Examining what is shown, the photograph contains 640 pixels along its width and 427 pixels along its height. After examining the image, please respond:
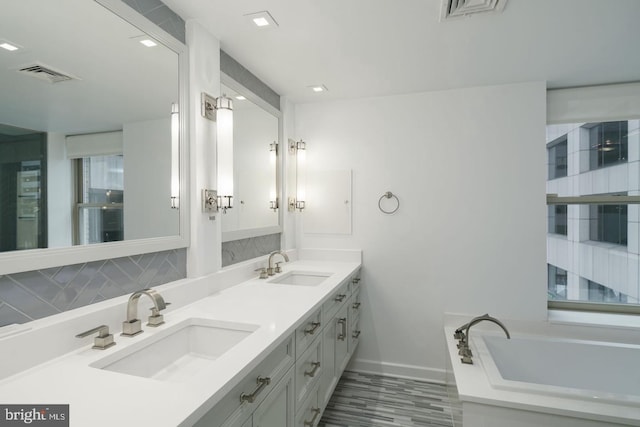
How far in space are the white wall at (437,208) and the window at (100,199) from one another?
6.34ft

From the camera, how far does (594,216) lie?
2.84 metres

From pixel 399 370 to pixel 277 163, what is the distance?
2.13 m

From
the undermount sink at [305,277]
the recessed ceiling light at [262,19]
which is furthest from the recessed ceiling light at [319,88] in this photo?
the undermount sink at [305,277]

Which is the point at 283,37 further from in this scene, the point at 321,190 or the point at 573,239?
the point at 573,239

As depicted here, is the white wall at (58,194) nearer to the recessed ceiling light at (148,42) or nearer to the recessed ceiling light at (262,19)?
A: the recessed ceiling light at (148,42)

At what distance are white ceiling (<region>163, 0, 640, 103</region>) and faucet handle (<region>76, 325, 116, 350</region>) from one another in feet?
5.05

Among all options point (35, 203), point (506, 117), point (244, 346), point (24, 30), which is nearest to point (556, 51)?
point (506, 117)

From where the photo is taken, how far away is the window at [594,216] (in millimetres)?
2734

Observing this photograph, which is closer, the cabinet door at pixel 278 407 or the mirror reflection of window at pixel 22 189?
the mirror reflection of window at pixel 22 189

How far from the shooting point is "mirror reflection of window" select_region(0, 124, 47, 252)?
1048 millimetres

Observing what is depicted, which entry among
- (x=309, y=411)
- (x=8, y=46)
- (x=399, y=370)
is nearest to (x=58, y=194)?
(x=8, y=46)

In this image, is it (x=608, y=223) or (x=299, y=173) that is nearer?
(x=608, y=223)

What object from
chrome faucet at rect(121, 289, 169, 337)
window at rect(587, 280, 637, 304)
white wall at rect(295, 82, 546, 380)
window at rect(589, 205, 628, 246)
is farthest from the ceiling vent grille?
window at rect(587, 280, 637, 304)

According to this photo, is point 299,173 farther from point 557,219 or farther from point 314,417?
point 557,219
